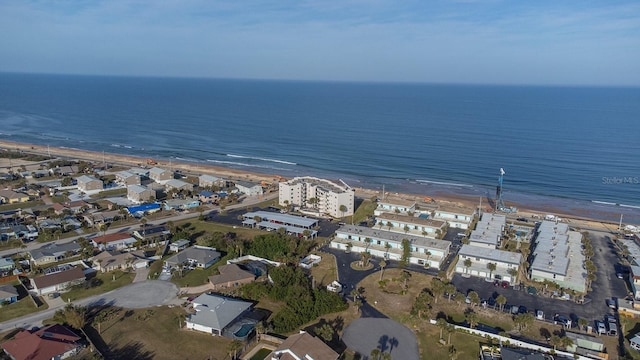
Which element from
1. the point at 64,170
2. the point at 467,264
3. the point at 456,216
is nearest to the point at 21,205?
the point at 64,170

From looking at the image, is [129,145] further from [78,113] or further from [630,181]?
[630,181]

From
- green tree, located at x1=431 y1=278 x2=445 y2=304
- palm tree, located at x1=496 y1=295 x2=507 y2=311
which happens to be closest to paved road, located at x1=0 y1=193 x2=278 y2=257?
green tree, located at x1=431 y1=278 x2=445 y2=304

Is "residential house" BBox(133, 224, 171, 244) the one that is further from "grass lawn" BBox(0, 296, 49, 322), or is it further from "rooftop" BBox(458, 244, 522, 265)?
"rooftop" BBox(458, 244, 522, 265)

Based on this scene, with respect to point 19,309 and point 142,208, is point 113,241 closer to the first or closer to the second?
point 142,208

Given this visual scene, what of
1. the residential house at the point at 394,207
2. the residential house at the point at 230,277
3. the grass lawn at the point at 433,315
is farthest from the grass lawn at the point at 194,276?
the residential house at the point at 394,207

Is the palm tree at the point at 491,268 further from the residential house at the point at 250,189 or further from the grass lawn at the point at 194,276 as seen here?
the residential house at the point at 250,189

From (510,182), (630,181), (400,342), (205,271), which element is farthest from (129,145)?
(630,181)
